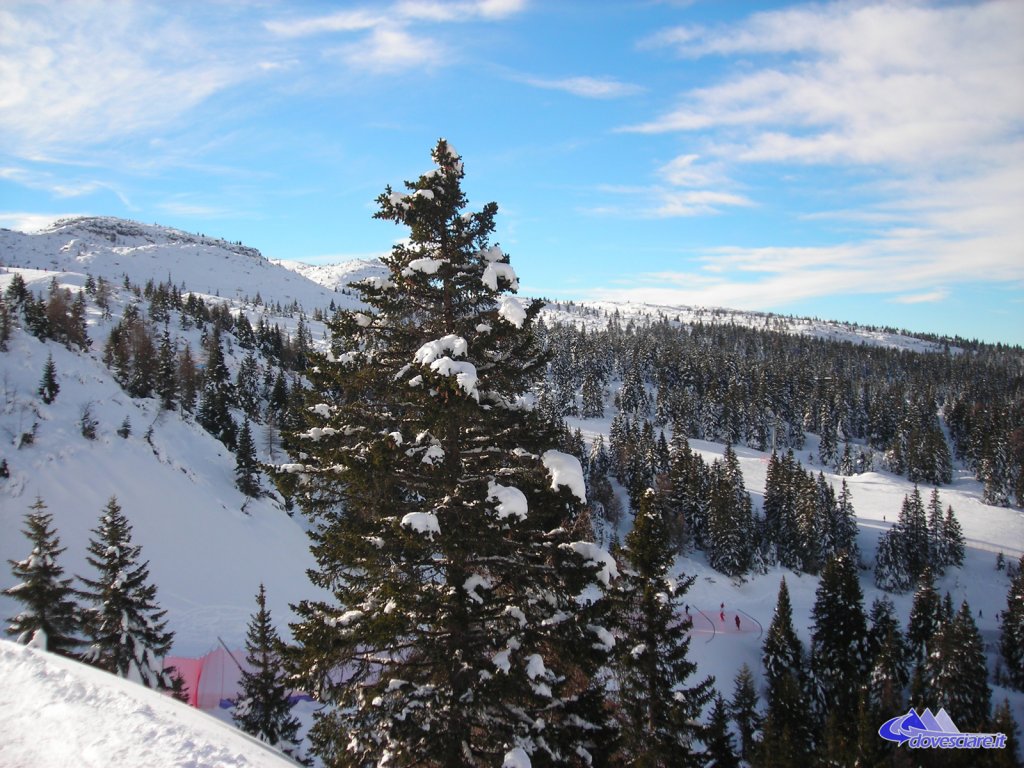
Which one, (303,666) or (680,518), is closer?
(303,666)

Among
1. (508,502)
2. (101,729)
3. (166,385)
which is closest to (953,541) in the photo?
(508,502)

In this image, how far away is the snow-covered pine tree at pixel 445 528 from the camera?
255 inches

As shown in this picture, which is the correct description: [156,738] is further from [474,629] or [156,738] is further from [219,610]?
[219,610]

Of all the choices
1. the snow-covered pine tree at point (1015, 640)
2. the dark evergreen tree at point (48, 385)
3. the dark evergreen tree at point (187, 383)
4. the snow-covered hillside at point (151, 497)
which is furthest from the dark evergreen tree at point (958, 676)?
the dark evergreen tree at point (187, 383)

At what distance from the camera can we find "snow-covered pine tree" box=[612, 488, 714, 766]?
1211 cm

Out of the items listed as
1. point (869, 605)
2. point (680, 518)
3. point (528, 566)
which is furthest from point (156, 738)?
point (869, 605)

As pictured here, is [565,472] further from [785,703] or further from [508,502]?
[785,703]

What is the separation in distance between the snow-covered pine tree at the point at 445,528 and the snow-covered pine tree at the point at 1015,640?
6769 centimetres

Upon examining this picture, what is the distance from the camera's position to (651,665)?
486 inches

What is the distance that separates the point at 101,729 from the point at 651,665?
1044cm

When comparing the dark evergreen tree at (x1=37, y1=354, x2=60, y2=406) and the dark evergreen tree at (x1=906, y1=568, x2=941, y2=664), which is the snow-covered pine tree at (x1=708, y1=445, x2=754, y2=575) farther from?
the dark evergreen tree at (x1=37, y1=354, x2=60, y2=406)

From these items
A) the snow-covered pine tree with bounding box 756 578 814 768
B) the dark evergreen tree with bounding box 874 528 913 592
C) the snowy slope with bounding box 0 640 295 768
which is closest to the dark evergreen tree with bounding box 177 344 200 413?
the snow-covered pine tree with bounding box 756 578 814 768

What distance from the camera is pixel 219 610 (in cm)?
3316

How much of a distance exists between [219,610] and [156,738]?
3314 cm
